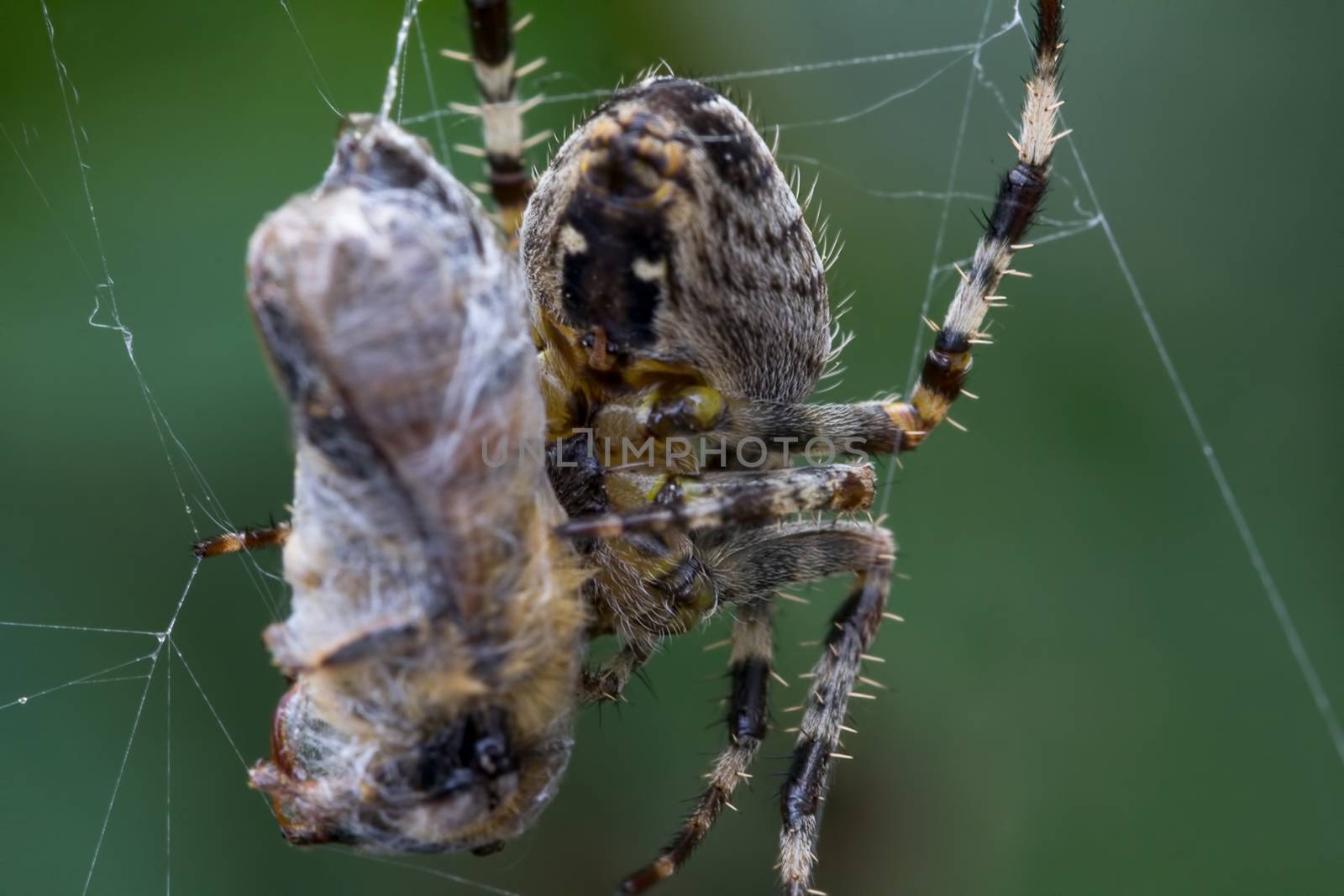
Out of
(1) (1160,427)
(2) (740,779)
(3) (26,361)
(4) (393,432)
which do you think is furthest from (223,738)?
(1) (1160,427)

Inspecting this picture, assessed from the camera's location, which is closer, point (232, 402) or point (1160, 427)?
point (232, 402)

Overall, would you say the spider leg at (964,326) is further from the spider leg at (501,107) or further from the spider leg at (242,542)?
the spider leg at (242,542)

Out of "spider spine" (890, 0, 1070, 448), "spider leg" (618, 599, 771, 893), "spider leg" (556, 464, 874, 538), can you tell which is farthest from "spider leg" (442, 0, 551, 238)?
"spider leg" (618, 599, 771, 893)

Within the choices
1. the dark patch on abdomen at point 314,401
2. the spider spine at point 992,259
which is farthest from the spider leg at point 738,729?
the dark patch on abdomen at point 314,401

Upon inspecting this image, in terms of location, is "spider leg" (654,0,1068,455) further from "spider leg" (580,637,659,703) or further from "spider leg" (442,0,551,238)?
"spider leg" (442,0,551,238)

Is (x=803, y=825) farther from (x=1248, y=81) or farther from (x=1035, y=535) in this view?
(x=1248, y=81)

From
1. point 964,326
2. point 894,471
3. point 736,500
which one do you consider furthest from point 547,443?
point 894,471
